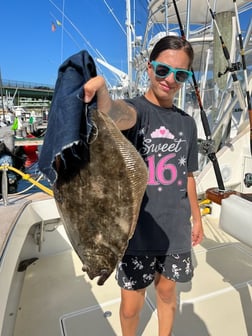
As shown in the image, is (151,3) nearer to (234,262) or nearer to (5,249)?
(234,262)

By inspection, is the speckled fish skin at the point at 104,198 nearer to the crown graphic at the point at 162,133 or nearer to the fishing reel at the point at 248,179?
the crown graphic at the point at 162,133

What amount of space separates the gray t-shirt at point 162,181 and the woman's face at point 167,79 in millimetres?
64

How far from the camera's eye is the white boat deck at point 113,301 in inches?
78.5

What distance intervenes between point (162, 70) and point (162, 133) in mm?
299

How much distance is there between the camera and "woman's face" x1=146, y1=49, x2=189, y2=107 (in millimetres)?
1229

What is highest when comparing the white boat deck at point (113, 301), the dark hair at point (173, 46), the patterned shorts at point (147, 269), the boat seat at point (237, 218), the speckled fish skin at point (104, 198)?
the dark hair at point (173, 46)

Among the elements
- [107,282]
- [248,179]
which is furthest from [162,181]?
[248,179]

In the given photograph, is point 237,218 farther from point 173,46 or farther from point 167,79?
point 173,46

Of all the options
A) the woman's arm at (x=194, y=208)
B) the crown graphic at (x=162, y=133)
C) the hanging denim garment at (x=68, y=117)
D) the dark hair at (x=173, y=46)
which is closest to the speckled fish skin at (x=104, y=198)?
the hanging denim garment at (x=68, y=117)

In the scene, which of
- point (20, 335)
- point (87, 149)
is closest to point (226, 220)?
point (87, 149)

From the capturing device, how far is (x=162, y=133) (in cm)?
135

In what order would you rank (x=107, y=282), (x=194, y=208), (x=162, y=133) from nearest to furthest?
1. (x=162, y=133)
2. (x=194, y=208)
3. (x=107, y=282)

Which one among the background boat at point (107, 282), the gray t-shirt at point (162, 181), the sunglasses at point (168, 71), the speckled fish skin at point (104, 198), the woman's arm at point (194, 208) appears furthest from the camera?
the background boat at point (107, 282)

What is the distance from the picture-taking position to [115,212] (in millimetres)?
932
